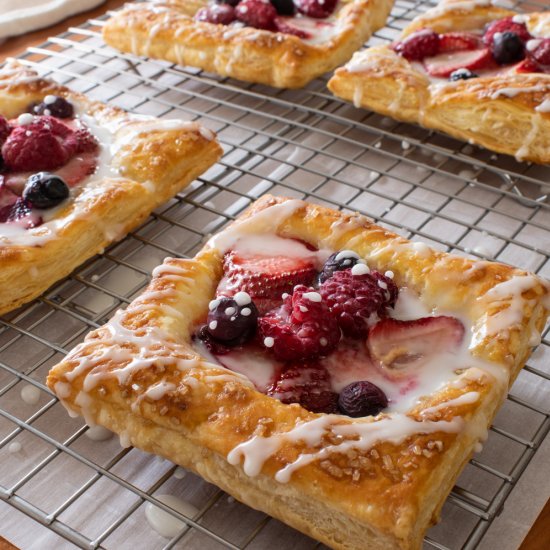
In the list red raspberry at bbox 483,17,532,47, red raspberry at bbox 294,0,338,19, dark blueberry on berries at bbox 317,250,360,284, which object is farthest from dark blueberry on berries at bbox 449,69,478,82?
dark blueberry on berries at bbox 317,250,360,284

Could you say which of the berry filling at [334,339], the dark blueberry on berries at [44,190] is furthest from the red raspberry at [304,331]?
the dark blueberry on berries at [44,190]

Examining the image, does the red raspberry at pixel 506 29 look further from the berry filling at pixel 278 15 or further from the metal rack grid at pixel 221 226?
the berry filling at pixel 278 15

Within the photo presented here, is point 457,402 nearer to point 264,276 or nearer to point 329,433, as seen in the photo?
point 329,433

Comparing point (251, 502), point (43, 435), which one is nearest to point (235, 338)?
point (251, 502)

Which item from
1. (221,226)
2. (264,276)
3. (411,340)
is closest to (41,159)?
(221,226)

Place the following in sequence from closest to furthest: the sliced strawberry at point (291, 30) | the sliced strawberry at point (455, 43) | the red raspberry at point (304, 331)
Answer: the red raspberry at point (304, 331) < the sliced strawberry at point (455, 43) < the sliced strawberry at point (291, 30)

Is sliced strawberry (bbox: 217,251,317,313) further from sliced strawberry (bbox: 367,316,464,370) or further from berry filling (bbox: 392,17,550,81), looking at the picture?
berry filling (bbox: 392,17,550,81)

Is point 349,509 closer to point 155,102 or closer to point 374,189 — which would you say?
point 374,189
